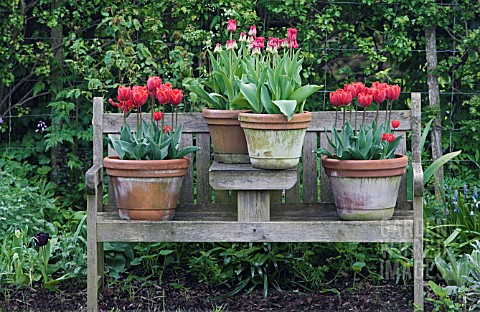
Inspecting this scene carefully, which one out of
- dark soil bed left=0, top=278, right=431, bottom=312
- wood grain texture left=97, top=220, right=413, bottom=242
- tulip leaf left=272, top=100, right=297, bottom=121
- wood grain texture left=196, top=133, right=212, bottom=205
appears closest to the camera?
tulip leaf left=272, top=100, right=297, bottom=121

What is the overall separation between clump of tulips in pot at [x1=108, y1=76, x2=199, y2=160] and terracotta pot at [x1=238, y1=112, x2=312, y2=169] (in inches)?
13.5

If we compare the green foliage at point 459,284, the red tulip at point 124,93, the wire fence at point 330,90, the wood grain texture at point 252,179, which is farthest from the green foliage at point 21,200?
the green foliage at point 459,284

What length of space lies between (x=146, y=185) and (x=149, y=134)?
32 cm

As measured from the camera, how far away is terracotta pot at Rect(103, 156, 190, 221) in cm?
378

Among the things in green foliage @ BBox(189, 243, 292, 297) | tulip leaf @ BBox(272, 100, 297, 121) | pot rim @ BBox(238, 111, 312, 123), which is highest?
tulip leaf @ BBox(272, 100, 297, 121)

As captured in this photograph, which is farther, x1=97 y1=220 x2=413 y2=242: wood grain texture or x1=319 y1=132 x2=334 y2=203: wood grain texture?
x1=319 y1=132 x2=334 y2=203: wood grain texture

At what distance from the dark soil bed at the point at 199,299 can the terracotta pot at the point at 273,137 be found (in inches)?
33.7

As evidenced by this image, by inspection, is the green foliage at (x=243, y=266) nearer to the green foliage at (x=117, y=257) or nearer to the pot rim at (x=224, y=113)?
the green foliage at (x=117, y=257)

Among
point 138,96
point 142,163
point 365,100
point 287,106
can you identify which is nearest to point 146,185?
point 142,163

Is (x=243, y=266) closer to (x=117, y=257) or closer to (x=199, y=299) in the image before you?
(x=199, y=299)

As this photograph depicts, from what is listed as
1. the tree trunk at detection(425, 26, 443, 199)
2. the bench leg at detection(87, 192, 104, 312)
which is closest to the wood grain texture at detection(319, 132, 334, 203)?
the bench leg at detection(87, 192, 104, 312)

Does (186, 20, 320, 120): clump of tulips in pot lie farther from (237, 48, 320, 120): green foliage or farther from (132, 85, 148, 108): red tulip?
(132, 85, 148, 108): red tulip

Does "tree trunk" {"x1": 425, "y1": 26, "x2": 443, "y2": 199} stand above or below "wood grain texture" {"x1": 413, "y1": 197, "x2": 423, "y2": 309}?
above

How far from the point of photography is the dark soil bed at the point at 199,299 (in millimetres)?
4160
